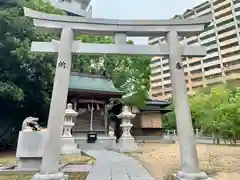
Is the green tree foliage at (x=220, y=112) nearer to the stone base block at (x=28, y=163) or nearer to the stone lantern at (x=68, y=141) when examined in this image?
the stone lantern at (x=68, y=141)

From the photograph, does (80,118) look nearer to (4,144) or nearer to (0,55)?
(4,144)

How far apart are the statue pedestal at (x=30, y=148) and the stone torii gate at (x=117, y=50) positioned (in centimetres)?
267

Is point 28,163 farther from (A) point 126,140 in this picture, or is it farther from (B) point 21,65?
(A) point 126,140

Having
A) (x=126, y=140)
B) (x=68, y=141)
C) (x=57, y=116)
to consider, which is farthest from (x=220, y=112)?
(x=57, y=116)

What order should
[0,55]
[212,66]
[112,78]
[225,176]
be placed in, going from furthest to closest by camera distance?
[212,66], [112,78], [0,55], [225,176]

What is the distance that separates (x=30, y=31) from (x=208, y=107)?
15999 millimetres

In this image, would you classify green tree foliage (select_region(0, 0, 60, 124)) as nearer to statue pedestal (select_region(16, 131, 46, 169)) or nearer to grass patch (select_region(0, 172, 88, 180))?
statue pedestal (select_region(16, 131, 46, 169))

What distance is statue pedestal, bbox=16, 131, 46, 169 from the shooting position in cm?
666

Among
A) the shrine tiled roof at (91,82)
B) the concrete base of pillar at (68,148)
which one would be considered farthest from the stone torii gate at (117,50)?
the shrine tiled roof at (91,82)

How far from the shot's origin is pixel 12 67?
11742 mm

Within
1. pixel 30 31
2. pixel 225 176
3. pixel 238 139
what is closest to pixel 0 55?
pixel 30 31

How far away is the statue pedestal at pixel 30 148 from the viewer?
666cm

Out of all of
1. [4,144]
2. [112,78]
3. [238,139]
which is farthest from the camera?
[112,78]

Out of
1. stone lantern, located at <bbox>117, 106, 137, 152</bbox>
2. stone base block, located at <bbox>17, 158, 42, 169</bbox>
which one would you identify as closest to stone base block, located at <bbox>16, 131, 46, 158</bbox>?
stone base block, located at <bbox>17, 158, 42, 169</bbox>
